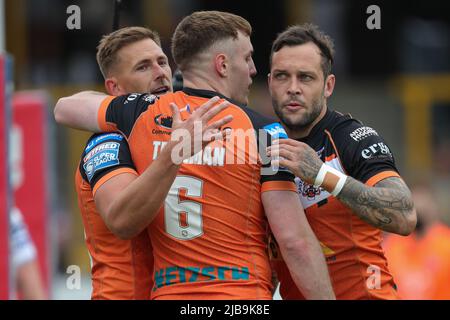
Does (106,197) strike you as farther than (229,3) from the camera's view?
No

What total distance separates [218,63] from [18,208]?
5.02m

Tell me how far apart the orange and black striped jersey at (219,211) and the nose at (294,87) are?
1.27 ft

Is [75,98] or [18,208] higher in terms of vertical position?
[75,98]

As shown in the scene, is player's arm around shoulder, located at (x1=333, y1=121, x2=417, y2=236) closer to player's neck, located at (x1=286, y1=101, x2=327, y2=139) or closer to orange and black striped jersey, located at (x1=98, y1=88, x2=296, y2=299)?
player's neck, located at (x1=286, y1=101, x2=327, y2=139)

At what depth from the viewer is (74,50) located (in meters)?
17.7

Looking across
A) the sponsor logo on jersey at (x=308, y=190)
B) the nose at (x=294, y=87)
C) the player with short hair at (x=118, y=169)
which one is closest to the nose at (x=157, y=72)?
the player with short hair at (x=118, y=169)

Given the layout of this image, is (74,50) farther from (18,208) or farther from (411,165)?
(18,208)

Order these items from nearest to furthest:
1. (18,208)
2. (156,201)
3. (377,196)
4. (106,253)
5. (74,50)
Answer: (156,201) → (377,196) → (106,253) → (18,208) → (74,50)

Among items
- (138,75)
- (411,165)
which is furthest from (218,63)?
(411,165)

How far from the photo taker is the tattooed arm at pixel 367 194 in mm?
4637

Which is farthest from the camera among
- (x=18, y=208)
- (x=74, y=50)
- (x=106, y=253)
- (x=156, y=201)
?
(x=74, y=50)

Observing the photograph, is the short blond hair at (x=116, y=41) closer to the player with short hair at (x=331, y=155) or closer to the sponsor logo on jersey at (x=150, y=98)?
the sponsor logo on jersey at (x=150, y=98)

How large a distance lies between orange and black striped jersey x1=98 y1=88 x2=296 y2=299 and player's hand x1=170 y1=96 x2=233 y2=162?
0.26 metres

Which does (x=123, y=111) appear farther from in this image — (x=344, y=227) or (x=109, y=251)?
(x=344, y=227)
